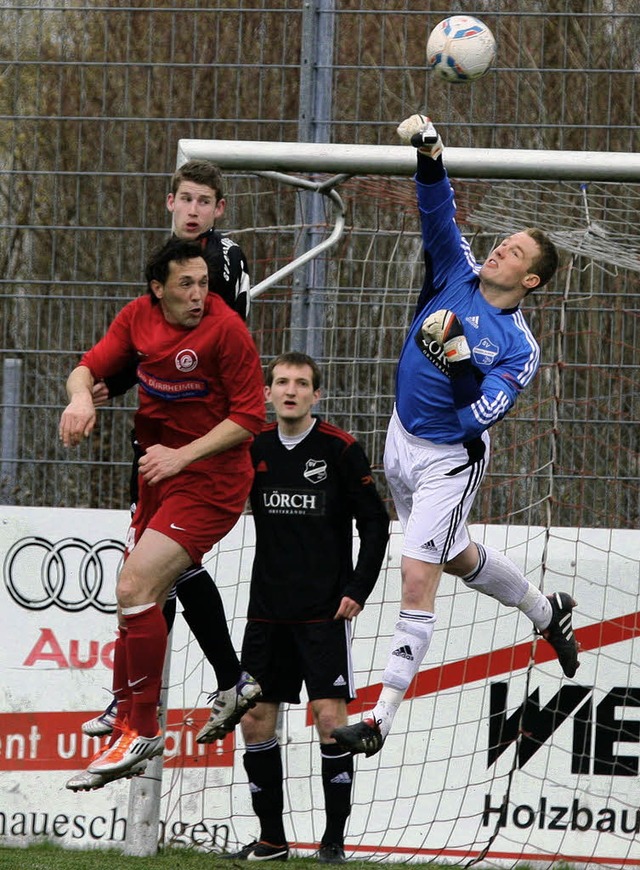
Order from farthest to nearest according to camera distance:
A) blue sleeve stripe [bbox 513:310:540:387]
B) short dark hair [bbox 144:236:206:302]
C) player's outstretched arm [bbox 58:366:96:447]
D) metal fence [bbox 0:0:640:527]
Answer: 1. metal fence [bbox 0:0:640:527]
2. blue sleeve stripe [bbox 513:310:540:387]
3. short dark hair [bbox 144:236:206:302]
4. player's outstretched arm [bbox 58:366:96:447]

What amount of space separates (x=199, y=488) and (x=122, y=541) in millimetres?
1912

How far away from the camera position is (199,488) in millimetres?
5594

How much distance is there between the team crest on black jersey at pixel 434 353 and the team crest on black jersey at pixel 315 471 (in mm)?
845

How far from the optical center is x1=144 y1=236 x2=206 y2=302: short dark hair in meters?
5.46

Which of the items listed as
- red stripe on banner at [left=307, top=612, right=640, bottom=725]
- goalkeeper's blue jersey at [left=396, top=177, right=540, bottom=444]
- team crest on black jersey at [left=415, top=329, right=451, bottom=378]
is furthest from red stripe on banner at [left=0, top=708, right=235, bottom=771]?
team crest on black jersey at [left=415, top=329, right=451, bottom=378]

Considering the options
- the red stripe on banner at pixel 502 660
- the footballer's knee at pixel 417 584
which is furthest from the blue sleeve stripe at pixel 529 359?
the red stripe on banner at pixel 502 660

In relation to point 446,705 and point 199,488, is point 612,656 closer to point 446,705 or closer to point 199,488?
point 446,705

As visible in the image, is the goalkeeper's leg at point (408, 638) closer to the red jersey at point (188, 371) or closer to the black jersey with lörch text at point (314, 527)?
the black jersey with lörch text at point (314, 527)

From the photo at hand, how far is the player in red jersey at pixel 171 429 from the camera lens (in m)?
5.47

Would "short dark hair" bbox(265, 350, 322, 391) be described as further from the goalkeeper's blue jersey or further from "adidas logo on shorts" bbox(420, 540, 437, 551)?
"adidas logo on shorts" bbox(420, 540, 437, 551)

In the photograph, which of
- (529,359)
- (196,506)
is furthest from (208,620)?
(529,359)

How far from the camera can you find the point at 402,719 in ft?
24.3

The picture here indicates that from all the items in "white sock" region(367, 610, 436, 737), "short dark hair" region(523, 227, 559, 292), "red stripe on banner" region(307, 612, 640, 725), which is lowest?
"red stripe on banner" region(307, 612, 640, 725)

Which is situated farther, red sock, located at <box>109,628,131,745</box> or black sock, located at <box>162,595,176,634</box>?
black sock, located at <box>162,595,176,634</box>
